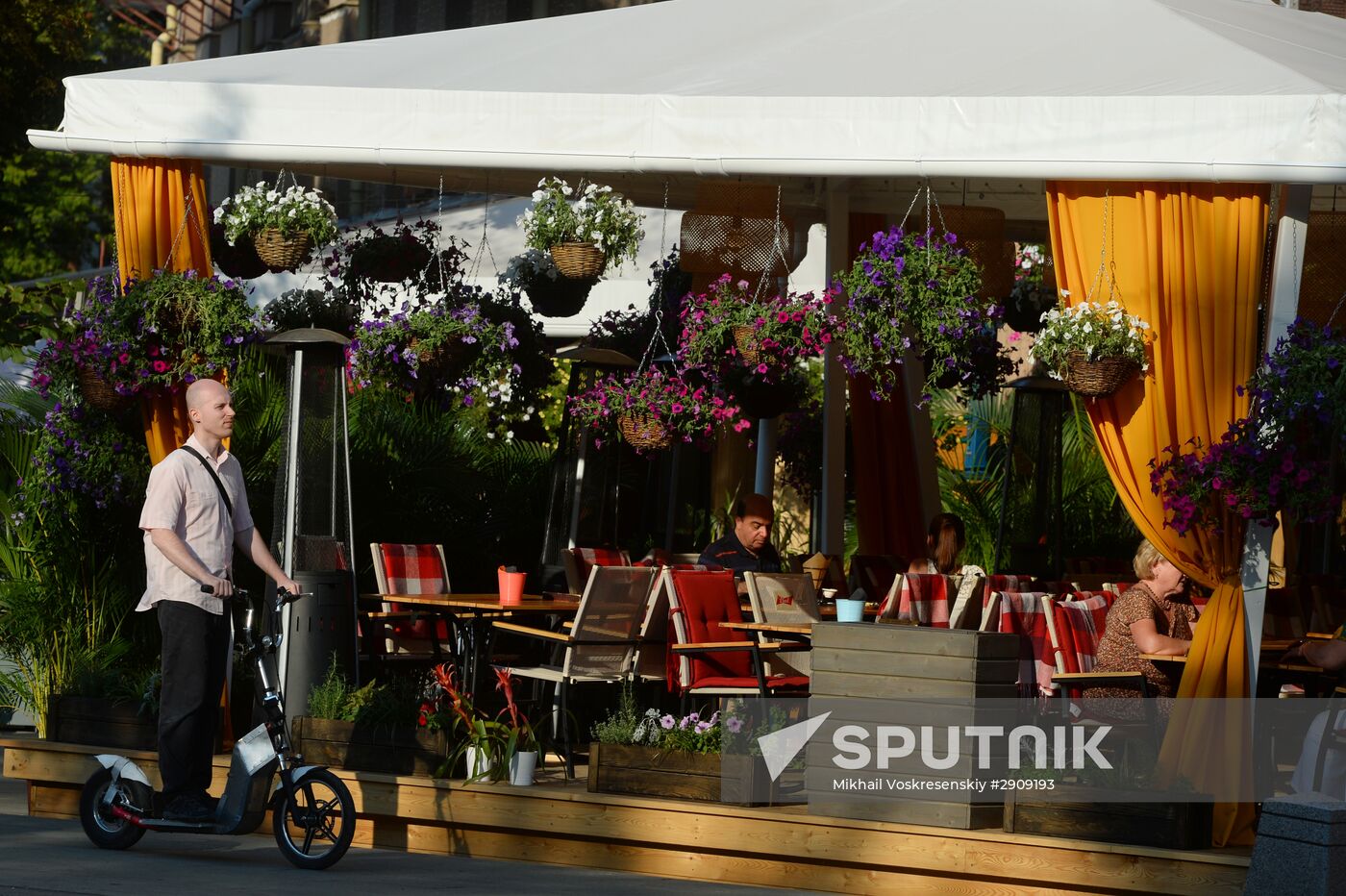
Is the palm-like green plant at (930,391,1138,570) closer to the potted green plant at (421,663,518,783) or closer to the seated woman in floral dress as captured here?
the seated woman in floral dress

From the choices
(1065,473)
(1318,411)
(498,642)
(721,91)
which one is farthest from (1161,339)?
(1065,473)

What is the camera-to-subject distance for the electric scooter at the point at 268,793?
7.06m

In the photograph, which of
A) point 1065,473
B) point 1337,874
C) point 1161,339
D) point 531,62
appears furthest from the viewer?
point 1065,473

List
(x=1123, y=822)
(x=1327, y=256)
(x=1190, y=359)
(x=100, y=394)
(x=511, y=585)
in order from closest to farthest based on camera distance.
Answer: (x=1123, y=822) < (x=1190, y=359) < (x=100, y=394) < (x=511, y=585) < (x=1327, y=256)

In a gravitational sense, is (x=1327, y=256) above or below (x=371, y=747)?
above

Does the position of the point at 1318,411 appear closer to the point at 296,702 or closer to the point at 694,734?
the point at 694,734

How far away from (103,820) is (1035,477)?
7475mm

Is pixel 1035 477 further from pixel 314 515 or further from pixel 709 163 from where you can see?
pixel 314 515

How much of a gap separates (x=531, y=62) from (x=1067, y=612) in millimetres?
3713

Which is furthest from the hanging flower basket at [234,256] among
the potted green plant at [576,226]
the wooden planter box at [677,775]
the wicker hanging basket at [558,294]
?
the wooden planter box at [677,775]

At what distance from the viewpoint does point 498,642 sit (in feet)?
36.3

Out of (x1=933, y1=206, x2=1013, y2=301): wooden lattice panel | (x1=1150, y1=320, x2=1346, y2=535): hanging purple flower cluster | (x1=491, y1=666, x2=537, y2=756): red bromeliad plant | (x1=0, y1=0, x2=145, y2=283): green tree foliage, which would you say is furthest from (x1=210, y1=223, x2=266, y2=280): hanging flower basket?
(x1=0, y1=0, x2=145, y2=283): green tree foliage

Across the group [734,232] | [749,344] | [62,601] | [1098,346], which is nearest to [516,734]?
[749,344]

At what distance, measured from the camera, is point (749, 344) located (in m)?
8.95
